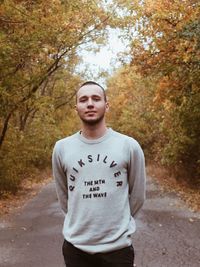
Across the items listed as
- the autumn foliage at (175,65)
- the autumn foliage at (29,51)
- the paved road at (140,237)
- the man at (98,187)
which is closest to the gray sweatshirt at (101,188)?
the man at (98,187)

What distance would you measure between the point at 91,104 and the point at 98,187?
1.91 ft

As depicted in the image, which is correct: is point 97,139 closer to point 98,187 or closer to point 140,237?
point 98,187

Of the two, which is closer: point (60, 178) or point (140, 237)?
point (60, 178)

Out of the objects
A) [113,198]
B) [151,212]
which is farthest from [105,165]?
[151,212]

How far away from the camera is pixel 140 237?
10586 millimetres

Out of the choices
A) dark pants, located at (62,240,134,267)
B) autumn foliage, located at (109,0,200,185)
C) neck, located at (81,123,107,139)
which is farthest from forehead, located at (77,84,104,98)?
autumn foliage, located at (109,0,200,185)

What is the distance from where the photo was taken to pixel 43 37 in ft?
48.7

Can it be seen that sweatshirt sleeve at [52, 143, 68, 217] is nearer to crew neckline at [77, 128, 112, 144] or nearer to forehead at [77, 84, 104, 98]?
crew neckline at [77, 128, 112, 144]

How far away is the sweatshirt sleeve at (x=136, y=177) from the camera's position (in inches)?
139

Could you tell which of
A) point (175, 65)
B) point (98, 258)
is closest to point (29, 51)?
point (175, 65)

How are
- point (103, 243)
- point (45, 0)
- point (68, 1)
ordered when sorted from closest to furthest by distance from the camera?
point (103, 243)
point (45, 0)
point (68, 1)

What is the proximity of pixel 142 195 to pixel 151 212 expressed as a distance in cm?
1136

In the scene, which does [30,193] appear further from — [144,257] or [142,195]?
[142,195]

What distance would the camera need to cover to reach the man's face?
3516 millimetres
